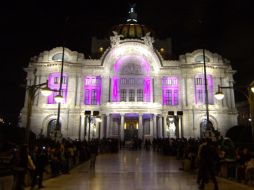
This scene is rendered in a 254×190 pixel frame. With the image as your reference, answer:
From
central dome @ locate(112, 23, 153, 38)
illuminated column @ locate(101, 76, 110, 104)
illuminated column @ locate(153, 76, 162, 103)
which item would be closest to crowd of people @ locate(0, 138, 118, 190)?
illuminated column @ locate(101, 76, 110, 104)

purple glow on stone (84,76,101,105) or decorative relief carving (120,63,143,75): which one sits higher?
decorative relief carving (120,63,143,75)

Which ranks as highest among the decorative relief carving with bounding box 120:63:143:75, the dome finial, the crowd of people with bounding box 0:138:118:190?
the dome finial

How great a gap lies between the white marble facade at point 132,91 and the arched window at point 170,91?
31 centimetres

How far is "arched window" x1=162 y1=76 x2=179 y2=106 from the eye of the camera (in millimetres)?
58062

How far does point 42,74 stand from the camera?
5728cm

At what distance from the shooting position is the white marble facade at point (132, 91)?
2170 inches

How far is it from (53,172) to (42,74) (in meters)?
45.1

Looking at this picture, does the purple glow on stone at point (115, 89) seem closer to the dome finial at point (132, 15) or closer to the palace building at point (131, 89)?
the palace building at point (131, 89)

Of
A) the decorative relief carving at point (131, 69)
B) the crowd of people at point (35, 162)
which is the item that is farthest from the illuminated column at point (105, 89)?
the crowd of people at point (35, 162)

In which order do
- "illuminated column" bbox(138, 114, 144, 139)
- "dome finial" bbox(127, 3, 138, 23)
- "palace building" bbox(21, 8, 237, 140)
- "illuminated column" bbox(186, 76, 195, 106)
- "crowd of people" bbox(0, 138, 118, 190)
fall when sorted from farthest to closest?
"dome finial" bbox(127, 3, 138, 23), "illuminated column" bbox(186, 76, 195, 106), "palace building" bbox(21, 8, 237, 140), "illuminated column" bbox(138, 114, 144, 139), "crowd of people" bbox(0, 138, 118, 190)

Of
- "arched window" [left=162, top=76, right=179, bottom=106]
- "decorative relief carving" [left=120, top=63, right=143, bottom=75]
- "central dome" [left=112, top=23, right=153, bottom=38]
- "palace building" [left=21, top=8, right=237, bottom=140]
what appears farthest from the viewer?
"central dome" [left=112, top=23, right=153, bottom=38]

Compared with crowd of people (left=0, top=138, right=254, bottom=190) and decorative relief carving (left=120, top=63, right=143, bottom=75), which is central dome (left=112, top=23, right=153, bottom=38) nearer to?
decorative relief carving (left=120, top=63, right=143, bottom=75)

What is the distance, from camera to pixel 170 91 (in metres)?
58.8

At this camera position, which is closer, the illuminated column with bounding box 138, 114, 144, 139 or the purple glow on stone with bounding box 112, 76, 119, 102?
the illuminated column with bounding box 138, 114, 144, 139
